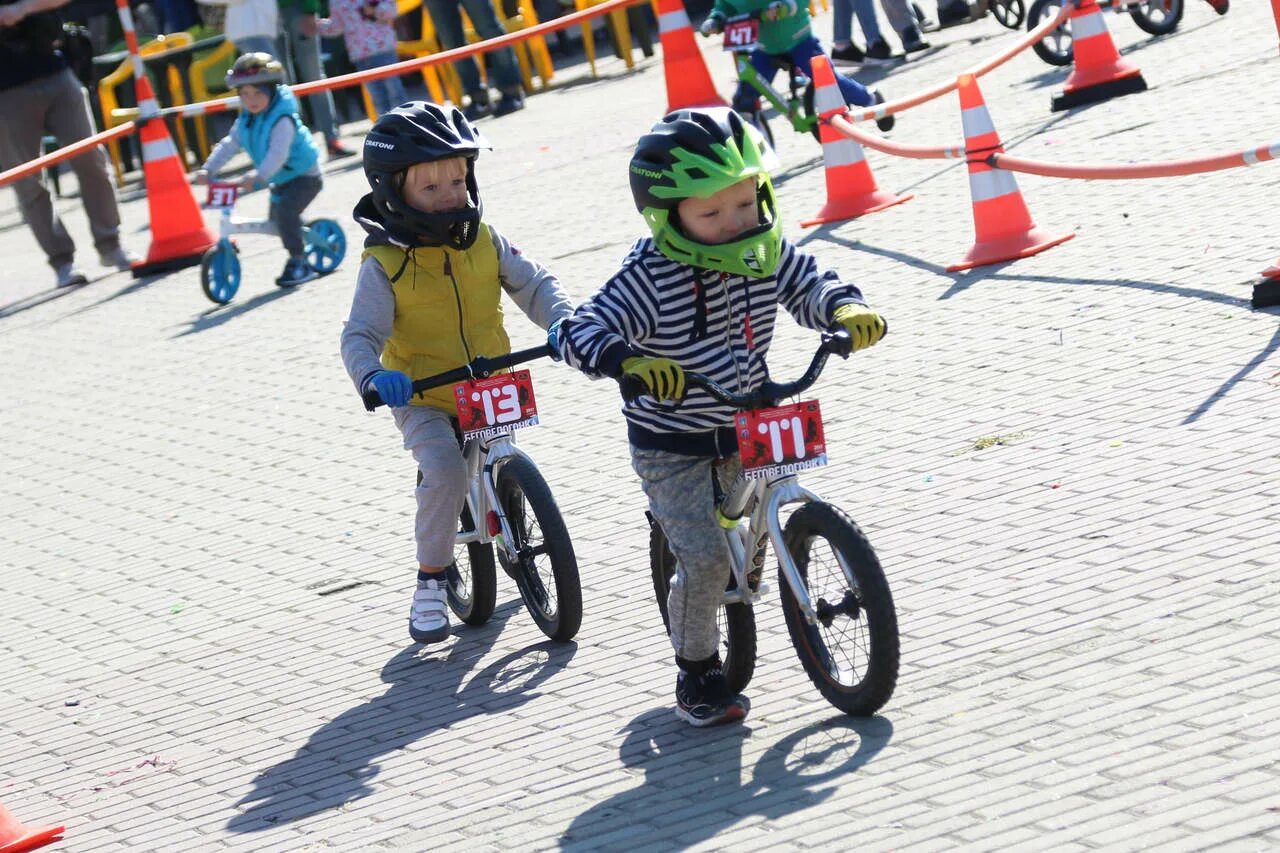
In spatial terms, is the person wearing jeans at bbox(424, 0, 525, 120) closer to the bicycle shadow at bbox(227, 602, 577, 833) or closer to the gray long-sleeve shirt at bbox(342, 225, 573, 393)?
the gray long-sleeve shirt at bbox(342, 225, 573, 393)

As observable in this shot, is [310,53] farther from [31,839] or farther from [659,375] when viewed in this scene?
[659,375]

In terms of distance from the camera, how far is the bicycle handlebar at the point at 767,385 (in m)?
4.69

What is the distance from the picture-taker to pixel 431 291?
20.6 ft

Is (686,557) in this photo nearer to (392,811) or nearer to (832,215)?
(392,811)

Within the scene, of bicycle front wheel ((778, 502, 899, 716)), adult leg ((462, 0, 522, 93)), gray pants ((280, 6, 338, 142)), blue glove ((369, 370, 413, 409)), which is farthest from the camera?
adult leg ((462, 0, 522, 93))

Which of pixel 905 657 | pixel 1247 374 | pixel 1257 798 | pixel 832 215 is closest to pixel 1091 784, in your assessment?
→ pixel 1257 798

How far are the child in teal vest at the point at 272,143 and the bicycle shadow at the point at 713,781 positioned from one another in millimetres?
8017

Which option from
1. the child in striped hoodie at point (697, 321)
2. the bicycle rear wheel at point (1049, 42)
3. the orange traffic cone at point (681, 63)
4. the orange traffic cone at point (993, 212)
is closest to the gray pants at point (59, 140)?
the orange traffic cone at point (681, 63)

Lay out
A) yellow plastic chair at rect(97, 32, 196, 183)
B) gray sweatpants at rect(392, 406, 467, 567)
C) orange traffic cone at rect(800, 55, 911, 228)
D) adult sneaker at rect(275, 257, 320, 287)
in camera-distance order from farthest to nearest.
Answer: yellow plastic chair at rect(97, 32, 196, 183) < adult sneaker at rect(275, 257, 320, 287) < orange traffic cone at rect(800, 55, 911, 228) < gray sweatpants at rect(392, 406, 467, 567)

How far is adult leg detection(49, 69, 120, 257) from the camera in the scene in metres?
15.1

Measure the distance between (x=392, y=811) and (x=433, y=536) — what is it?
1.39 metres

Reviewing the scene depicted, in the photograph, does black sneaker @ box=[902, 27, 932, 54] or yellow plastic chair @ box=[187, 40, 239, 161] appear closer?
black sneaker @ box=[902, 27, 932, 54]

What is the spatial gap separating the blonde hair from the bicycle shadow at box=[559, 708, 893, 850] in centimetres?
196

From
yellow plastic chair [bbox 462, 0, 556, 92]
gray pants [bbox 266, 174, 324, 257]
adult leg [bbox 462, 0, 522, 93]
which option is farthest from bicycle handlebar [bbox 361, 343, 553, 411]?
yellow plastic chair [bbox 462, 0, 556, 92]
